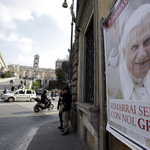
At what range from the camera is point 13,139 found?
381 cm

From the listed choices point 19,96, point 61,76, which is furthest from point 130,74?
point 61,76

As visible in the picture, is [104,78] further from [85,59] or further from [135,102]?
[85,59]

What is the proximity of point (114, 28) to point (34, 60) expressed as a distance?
10498 cm

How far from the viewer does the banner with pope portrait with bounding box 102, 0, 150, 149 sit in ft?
3.70

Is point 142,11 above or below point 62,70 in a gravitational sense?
below

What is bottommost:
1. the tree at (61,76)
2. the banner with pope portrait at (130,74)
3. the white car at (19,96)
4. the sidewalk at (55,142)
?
the sidewalk at (55,142)

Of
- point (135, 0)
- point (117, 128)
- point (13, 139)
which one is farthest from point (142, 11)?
point (13, 139)

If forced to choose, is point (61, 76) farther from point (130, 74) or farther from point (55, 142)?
point (130, 74)

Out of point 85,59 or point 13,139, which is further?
point 85,59

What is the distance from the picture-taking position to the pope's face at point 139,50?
1.13 m

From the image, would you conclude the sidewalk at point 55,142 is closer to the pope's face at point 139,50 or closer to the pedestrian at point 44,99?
the pope's face at point 139,50

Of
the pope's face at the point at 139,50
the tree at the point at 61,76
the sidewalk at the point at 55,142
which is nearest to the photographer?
the pope's face at the point at 139,50

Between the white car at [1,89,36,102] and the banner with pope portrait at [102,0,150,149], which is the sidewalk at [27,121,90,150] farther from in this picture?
the white car at [1,89,36,102]

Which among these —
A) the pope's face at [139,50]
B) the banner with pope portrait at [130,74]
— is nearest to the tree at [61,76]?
the banner with pope portrait at [130,74]
